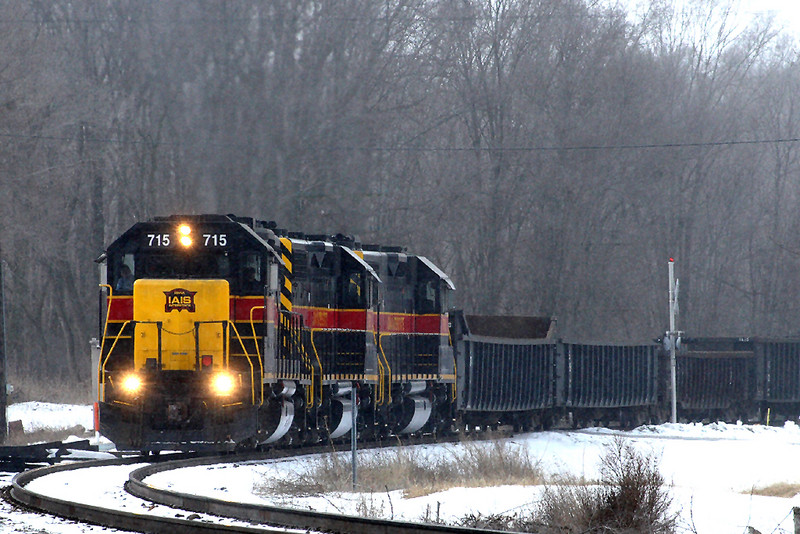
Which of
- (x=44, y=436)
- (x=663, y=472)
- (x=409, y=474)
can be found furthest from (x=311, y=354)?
(x=44, y=436)

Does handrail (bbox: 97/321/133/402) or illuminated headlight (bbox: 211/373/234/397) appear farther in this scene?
handrail (bbox: 97/321/133/402)

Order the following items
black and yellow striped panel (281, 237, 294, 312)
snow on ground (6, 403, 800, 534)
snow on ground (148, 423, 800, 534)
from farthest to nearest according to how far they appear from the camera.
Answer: black and yellow striped panel (281, 237, 294, 312) < snow on ground (148, 423, 800, 534) < snow on ground (6, 403, 800, 534)

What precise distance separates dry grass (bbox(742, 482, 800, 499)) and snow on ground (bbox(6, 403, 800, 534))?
246 millimetres

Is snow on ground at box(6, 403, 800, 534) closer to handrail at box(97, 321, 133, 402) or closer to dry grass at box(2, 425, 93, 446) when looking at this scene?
dry grass at box(2, 425, 93, 446)

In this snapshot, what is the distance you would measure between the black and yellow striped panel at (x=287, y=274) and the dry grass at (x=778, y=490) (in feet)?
22.9

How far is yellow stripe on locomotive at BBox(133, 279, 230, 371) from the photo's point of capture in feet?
52.5

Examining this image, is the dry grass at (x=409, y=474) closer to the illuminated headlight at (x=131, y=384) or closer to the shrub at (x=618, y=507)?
the shrub at (x=618, y=507)

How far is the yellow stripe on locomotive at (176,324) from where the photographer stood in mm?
15992

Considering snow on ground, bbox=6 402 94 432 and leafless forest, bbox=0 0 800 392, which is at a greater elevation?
leafless forest, bbox=0 0 800 392

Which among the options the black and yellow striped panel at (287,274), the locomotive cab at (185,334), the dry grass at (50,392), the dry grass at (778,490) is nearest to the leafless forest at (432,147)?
the dry grass at (50,392)

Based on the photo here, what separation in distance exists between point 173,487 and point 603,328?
112 feet

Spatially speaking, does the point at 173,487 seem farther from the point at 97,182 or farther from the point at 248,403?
the point at 97,182

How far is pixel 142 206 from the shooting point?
129ft

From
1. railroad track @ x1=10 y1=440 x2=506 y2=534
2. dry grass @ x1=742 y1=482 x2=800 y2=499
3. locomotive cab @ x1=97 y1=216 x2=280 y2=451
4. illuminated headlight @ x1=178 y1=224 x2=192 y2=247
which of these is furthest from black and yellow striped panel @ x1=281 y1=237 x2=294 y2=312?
dry grass @ x1=742 y1=482 x2=800 y2=499
